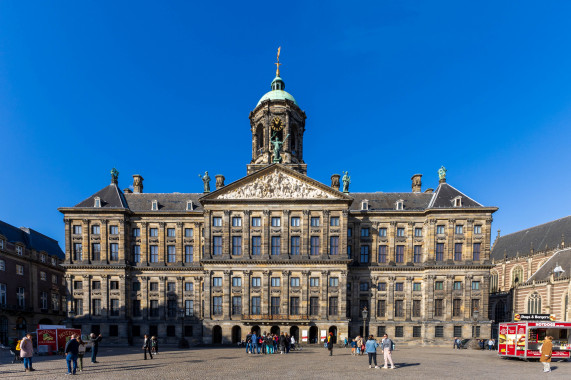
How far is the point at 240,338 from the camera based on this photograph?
141ft

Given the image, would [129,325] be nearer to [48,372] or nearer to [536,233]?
[48,372]

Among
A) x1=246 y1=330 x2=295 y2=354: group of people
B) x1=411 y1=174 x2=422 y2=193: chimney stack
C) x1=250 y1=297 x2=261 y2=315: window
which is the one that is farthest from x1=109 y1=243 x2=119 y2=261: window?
x1=411 y1=174 x2=422 y2=193: chimney stack

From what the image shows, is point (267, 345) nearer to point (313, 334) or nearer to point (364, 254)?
point (313, 334)

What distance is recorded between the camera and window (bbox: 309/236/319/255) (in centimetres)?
4425

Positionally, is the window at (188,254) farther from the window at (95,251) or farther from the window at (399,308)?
the window at (399,308)

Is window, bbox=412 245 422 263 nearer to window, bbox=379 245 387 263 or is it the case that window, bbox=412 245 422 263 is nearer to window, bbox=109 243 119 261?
window, bbox=379 245 387 263

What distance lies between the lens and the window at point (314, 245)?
44.2 metres

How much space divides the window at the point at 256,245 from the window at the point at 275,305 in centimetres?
656

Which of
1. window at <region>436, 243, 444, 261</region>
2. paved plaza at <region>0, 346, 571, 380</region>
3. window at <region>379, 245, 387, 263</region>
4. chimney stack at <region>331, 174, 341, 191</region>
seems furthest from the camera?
chimney stack at <region>331, 174, 341, 191</region>

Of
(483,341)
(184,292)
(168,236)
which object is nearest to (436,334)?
(483,341)

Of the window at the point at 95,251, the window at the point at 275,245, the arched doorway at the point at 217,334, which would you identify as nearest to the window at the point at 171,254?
the window at the point at 95,251

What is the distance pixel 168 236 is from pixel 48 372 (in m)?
28.2

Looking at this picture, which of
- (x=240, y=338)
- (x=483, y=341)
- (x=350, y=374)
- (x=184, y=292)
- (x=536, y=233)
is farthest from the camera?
(x=536, y=233)

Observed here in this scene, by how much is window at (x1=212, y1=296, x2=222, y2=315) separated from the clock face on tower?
2746cm
